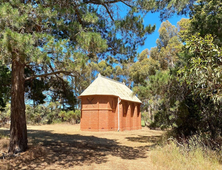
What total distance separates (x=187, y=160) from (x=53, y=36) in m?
7.25

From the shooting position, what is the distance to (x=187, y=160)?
23.4ft

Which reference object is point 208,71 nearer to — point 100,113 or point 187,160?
point 187,160

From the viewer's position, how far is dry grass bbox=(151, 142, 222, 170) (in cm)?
654

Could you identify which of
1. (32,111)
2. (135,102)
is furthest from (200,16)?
(32,111)

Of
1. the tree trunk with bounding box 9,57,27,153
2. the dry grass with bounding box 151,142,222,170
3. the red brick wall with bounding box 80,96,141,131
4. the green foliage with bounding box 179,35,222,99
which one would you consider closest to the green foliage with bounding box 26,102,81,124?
the red brick wall with bounding box 80,96,141,131

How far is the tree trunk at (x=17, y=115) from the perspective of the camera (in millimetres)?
8742

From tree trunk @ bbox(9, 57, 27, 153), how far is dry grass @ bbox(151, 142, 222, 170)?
624 cm

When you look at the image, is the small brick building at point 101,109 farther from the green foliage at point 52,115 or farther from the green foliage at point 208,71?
the green foliage at point 208,71

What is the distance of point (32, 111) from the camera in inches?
1298

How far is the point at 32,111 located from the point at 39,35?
94.7 feet

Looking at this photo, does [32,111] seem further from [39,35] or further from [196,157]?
[196,157]

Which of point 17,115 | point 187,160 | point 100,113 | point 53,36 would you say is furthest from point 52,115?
point 187,160

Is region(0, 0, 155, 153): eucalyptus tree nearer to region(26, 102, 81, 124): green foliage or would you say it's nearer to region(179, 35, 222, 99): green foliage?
region(179, 35, 222, 99): green foliage

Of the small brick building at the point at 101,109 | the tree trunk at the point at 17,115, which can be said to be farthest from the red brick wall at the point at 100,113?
the tree trunk at the point at 17,115
